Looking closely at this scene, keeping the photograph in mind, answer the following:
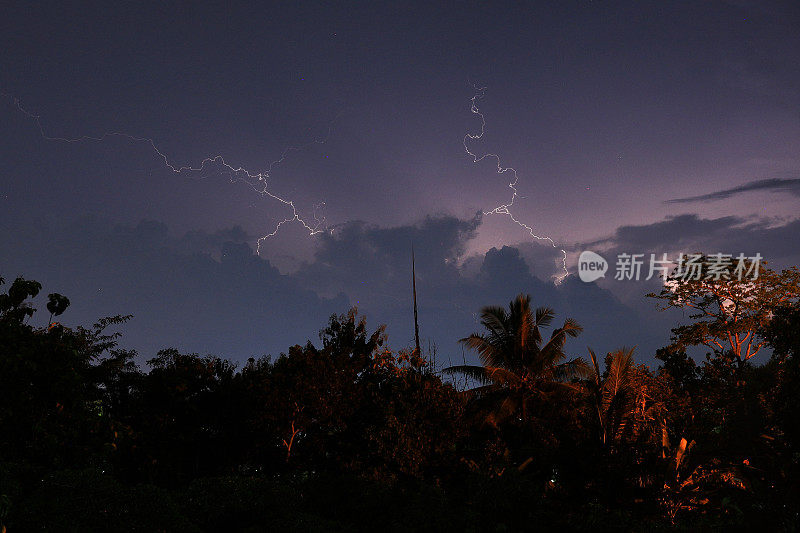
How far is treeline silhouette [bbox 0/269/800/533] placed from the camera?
1022 cm

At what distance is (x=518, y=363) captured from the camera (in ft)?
71.4

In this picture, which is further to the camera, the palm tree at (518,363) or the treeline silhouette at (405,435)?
the palm tree at (518,363)

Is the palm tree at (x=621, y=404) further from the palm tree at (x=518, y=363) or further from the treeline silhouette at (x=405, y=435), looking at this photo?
the palm tree at (x=518, y=363)

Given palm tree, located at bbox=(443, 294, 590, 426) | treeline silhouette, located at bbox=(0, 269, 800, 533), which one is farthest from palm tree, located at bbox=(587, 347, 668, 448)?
palm tree, located at bbox=(443, 294, 590, 426)

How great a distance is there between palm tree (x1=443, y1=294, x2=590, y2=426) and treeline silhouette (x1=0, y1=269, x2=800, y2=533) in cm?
7

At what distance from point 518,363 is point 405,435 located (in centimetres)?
783

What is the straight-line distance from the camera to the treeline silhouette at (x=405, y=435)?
10.2 m

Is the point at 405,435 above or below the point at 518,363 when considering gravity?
below

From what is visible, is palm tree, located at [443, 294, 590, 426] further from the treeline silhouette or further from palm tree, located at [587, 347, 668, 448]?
palm tree, located at [587, 347, 668, 448]

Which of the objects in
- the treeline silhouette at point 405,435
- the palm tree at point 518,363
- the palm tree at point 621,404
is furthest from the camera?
the palm tree at point 518,363

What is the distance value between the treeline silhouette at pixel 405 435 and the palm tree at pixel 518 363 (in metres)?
0.07

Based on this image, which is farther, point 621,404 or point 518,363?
point 518,363

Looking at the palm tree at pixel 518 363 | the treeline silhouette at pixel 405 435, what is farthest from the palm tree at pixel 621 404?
the palm tree at pixel 518 363

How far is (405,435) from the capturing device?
603 inches
